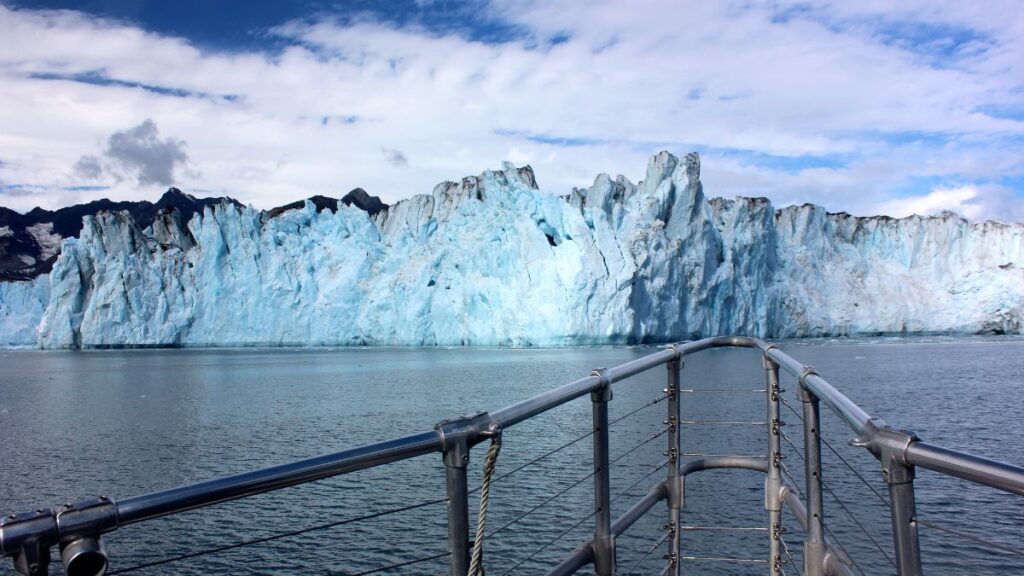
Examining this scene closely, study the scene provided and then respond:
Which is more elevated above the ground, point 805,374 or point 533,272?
point 533,272

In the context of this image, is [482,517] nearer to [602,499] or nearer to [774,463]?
[602,499]

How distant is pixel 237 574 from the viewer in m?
9.79

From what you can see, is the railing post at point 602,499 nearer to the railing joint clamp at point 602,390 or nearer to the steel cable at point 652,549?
the railing joint clamp at point 602,390

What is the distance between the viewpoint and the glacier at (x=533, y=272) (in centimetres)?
4341

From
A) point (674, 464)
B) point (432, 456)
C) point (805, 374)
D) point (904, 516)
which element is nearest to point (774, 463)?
point (674, 464)

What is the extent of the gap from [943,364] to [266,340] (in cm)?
3937

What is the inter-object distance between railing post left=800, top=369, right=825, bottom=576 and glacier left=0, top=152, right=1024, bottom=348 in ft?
126

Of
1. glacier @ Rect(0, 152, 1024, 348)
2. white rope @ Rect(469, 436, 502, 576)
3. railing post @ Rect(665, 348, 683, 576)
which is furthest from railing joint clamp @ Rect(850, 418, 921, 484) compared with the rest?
glacier @ Rect(0, 152, 1024, 348)

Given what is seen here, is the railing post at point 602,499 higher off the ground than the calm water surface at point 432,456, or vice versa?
the railing post at point 602,499

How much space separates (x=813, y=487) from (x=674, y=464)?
0.95 m

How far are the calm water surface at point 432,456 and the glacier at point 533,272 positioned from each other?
6.73m

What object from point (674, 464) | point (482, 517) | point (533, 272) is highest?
point (533, 272)

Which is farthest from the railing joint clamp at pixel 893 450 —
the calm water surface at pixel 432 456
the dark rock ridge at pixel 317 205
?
the dark rock ridge at pixel 317 205

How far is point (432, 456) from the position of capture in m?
16.5
